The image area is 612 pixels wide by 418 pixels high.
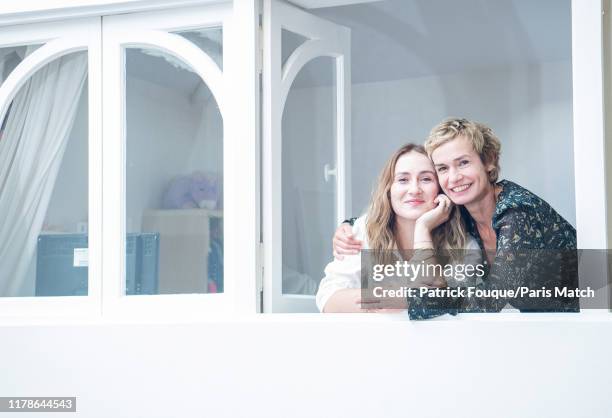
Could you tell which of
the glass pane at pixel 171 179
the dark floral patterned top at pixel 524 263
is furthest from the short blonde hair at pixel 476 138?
the glass pane at pixel 171 179

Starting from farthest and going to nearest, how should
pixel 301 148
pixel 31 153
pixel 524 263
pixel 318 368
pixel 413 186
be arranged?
pixel 31 153 → pixel 301 148 → pixel 413 186 → pixel 318 368 → pixel 524 263

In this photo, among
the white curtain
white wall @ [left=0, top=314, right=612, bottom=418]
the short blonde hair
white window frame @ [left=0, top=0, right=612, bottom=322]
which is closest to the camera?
white wall @ [left=0, top=314, right=612, bottom=418]

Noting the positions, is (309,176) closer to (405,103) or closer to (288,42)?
(288,42)

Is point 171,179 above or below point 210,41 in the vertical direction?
below

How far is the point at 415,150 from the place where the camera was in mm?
4012

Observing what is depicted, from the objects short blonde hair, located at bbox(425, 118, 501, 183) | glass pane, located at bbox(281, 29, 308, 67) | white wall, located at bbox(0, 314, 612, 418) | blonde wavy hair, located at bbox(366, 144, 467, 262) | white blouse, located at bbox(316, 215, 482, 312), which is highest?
glass pane, located at bbox(281, 29, 308, 67)

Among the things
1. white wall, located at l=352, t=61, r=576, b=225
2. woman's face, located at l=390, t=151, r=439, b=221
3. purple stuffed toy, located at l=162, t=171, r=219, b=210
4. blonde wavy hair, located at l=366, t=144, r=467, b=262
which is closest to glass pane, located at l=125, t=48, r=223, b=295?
purple stuffed toy, located at l=162, t=171, r=219, b=210

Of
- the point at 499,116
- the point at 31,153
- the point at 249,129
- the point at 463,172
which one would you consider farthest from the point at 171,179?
the point at 499,116

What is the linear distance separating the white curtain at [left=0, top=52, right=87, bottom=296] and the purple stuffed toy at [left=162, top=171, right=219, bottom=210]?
659mm

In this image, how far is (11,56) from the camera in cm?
464

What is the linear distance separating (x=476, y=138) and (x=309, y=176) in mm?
914

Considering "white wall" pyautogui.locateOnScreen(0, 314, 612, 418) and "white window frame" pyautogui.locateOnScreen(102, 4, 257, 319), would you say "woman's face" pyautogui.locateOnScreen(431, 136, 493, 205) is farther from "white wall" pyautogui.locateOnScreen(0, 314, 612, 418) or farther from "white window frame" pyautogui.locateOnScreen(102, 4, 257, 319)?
"white window frame" pyautogui.locateOnScreen(102, 4, 257, 319)

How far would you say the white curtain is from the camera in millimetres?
4555

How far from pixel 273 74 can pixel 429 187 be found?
88 centimetres
